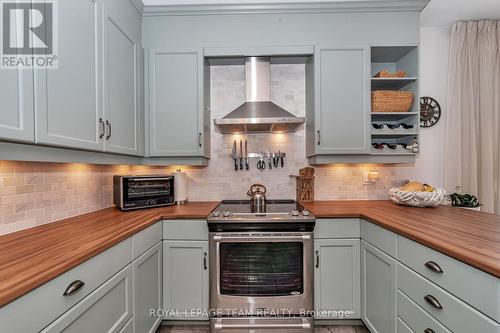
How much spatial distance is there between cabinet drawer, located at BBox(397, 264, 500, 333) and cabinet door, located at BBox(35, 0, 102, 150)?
73.2 inches

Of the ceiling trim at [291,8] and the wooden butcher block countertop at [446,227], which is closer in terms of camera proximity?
the wooden butcher block countertop at [446,227]

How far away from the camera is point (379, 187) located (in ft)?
8.47

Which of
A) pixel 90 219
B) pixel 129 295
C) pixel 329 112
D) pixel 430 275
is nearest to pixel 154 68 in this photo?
pixel 90 219

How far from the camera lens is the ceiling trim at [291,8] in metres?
2.18

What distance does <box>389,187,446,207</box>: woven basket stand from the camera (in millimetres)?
1964

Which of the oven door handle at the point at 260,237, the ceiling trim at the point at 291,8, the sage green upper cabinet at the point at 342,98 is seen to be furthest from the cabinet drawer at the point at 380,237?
the ceiling trim at the point at 291,8

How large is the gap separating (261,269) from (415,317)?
0.95m

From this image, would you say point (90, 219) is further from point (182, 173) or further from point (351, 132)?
point (351, 132)

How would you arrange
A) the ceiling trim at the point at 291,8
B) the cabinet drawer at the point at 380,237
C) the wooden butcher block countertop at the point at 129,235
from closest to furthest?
1. the wooden butcher block countertop at the point at 129,235
2. the cabinet drawer at the point at 380,237
3. the ceiling trim at the point at 291,8

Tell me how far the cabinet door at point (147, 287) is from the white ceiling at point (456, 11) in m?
3.18

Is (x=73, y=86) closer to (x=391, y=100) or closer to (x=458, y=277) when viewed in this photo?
(x=458, y=277)

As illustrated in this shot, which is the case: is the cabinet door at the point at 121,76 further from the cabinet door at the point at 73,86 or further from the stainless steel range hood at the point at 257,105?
the stainless steel range hood at the point at 257,105

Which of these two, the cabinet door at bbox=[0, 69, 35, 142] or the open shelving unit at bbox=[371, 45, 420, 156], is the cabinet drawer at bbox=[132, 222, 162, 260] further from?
the open shelving unit at bbox=[371, 45, 420, 156]

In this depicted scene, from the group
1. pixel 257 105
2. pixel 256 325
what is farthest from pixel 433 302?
pixel 257 105
